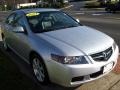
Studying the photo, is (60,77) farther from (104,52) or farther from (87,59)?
(104,52)

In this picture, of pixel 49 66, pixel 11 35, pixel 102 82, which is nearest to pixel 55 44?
pixel 49 66

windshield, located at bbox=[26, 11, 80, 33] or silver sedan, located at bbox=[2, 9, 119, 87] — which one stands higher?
windshield, located at bbox=[26, 11, 80, 33]

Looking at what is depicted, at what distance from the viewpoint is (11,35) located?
25.4ft

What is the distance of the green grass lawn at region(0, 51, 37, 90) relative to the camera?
5.72 meters

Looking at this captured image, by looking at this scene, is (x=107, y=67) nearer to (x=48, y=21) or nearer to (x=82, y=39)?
(x=82, y=39)

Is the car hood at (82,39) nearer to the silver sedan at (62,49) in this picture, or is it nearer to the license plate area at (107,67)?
the silver sedan at (62,49)

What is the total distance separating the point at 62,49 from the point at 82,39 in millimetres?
609

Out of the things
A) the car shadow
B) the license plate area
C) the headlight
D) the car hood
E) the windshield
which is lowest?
the car shadow

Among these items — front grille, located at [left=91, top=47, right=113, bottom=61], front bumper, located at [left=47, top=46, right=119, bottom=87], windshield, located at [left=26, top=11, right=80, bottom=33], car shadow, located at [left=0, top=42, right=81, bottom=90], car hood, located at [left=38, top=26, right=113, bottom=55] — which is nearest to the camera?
front bumper, located at [left=47, top=46, right=119, bottom=87]

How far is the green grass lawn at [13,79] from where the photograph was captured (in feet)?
18.8

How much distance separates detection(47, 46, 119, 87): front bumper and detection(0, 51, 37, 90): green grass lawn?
739 mm

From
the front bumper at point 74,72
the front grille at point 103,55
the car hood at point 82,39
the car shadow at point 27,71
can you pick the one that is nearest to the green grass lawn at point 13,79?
the car shadow at point 27,71

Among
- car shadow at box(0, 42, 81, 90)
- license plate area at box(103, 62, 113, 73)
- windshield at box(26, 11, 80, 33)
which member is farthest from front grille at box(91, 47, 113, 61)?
windshield at box(26, 11, 80, 33)

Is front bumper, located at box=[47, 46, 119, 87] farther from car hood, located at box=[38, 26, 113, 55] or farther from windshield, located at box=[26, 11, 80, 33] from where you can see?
windshield, located at box=[26, 11, 80, 33]
